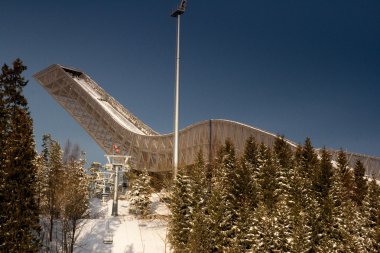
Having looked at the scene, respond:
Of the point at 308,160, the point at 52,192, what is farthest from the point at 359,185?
the point at 52,192

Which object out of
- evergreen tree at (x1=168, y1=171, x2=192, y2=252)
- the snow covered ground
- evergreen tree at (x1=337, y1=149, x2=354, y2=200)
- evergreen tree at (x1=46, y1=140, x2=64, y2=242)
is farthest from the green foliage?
evergreen tree at (x1=46, y1=140, x2=64, y2=242)

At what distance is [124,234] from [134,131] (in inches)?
1409

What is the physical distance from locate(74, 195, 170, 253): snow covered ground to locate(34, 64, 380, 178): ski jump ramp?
39.1ft

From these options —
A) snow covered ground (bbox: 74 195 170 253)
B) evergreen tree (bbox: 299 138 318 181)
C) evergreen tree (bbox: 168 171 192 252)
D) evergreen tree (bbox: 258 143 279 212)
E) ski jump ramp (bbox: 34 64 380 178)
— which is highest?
ski jump ramp (bbox: 34 64 380 178)

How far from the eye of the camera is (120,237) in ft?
130

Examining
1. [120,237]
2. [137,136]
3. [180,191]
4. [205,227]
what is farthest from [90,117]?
[205,227]

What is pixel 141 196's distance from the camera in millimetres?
49062

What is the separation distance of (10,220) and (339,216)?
22.8 metres

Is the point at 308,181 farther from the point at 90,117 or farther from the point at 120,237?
the point at 90,117

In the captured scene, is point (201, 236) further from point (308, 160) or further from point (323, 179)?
point (308, 160)

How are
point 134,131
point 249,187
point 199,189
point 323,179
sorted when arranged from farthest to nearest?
point 134,131 → point 323,179 → point 199,189 → point 249,187

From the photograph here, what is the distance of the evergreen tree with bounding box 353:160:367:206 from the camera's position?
1543 inches

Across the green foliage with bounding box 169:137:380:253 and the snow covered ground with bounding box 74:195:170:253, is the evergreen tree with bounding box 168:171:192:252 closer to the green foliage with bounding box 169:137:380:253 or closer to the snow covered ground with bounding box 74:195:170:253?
the green foliage with bounding box 169:137:380:253

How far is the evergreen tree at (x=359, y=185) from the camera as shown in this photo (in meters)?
39.2
